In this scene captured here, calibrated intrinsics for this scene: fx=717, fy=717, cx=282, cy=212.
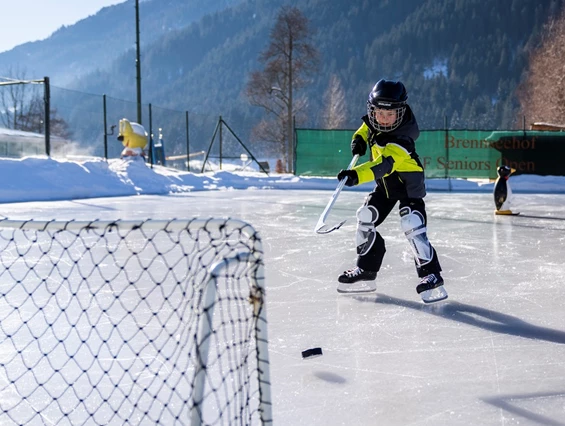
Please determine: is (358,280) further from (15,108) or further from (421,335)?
(15,108)

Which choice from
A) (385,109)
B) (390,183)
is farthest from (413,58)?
(385,109)

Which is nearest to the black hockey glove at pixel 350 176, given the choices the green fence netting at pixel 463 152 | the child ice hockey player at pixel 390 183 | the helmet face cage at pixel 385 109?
the child ice hockey player at pixel 390 183

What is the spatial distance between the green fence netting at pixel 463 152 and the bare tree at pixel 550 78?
18.4 m

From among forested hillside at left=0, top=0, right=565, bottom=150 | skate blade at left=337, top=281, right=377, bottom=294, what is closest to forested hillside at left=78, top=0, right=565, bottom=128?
forested hillside at left=0, top=0, right=565, bottom=150

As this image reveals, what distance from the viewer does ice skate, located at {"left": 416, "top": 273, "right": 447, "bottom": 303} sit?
442 centimetres

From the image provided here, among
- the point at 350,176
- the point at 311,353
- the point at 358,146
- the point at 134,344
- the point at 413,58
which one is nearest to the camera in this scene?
the point at 311,353

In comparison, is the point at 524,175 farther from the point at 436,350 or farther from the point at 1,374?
the point at 1,374

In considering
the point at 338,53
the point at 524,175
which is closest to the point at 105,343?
the point at 524,175

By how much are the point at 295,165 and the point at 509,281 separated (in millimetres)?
14897

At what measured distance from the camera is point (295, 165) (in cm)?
1984

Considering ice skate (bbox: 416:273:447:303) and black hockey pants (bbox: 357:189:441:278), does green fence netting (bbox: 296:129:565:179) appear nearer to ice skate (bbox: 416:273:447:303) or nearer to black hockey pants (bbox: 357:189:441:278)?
black hockey pants (bbox: 357:189:441:278)

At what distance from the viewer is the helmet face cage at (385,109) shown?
425 cm

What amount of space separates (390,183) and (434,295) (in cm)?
76

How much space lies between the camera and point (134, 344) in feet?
11.4
